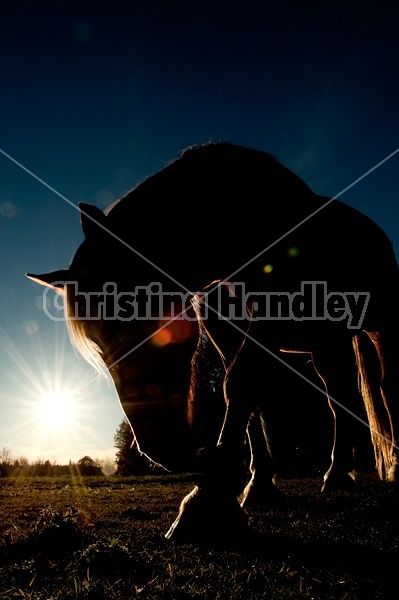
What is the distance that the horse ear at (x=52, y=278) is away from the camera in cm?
357

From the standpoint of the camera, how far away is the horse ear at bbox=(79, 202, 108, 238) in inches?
122

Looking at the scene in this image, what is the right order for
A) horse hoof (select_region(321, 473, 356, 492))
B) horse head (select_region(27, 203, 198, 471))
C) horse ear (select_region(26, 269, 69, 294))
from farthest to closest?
1. horse hoof (select_region(321, 473, 356, 492))
2. horse ear (select_region(26, 269, 69, 294))
3. horse head (select_region(27, 203, 198, 471))

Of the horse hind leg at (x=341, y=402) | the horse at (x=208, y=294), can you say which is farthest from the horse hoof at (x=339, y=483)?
the horse at (x=208, y=294)

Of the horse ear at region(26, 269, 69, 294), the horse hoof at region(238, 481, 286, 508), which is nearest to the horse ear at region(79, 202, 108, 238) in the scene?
the horse ear at region(26, 269, 69, 294)

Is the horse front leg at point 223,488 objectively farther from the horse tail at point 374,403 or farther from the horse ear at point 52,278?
the horse tail at point 374,403

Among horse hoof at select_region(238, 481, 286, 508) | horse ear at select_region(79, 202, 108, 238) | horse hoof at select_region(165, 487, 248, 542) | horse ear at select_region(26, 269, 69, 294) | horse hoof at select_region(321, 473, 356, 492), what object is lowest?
horse hoof at select_region(321, 473, 356, 492)

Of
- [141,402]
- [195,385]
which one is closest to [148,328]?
[141,402]

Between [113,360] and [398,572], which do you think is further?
[113,360]

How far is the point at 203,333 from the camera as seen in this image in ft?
16.0

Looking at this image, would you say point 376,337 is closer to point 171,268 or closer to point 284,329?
point 284,329

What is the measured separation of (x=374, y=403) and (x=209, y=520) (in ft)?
13.8

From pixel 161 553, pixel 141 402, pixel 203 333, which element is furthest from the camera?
pixel 203 333

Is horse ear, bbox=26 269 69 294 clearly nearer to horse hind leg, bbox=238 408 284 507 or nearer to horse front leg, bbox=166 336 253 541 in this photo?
horse front leg, bbox=166 336 253 541

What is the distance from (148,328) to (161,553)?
1.53 m
